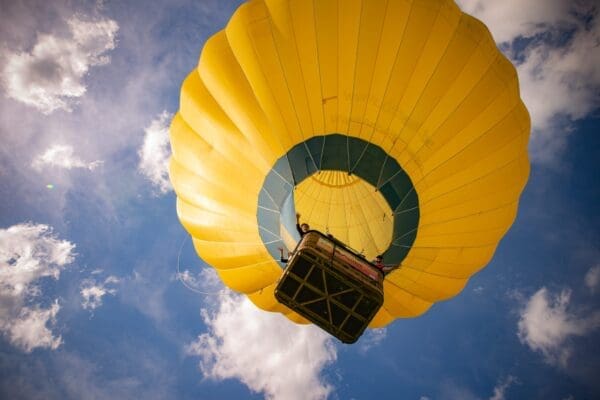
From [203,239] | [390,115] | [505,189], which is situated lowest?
[203,239]

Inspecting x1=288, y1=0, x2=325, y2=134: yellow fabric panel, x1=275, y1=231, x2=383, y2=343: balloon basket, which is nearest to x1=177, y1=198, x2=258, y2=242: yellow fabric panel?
x1=275, y1=231, x2=383, y2=343: balloon basket

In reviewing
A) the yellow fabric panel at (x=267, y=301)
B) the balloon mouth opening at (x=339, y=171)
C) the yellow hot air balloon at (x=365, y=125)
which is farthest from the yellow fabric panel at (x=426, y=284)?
the yellow fabric panel at (x=267, y=301)

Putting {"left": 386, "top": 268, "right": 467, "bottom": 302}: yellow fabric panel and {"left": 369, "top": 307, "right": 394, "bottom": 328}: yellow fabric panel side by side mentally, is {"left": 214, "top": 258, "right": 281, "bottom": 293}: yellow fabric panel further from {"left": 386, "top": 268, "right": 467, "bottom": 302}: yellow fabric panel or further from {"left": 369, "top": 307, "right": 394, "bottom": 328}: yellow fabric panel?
{"left": 369, "top": 307, "right": 394, "bottom": 328}: yellow fabric panel

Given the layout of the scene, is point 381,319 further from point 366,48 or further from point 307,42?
point 307,42

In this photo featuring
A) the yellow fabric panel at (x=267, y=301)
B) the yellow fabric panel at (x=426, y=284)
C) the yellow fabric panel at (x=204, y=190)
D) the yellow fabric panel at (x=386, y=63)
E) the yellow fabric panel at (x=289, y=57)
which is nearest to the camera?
the yellow fabric panel at (x=386, y=63)

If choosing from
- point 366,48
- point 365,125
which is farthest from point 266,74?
point 365,125

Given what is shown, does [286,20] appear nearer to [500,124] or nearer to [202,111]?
[202,111]

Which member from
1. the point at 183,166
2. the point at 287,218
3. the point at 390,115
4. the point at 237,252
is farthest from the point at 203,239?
the point at 390,115

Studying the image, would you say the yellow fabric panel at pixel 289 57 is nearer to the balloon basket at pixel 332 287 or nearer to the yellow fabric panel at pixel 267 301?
the balloon basket at pixel 332 287
